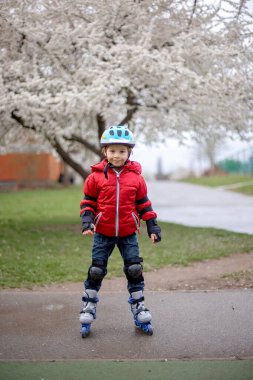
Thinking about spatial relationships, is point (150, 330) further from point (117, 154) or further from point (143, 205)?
point (117, 154)

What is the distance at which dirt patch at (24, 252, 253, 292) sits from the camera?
6.28 m

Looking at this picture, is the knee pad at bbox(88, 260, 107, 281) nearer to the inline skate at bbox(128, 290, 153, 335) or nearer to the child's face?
the inline skate at bbox(128, 290, 153, 335)

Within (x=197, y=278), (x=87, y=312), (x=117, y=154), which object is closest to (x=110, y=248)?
(x=87, y=312)

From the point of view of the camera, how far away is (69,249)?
926 cm

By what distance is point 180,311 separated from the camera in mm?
4902

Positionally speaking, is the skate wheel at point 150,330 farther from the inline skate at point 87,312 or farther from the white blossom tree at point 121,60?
the white blossom tree at point 121,60

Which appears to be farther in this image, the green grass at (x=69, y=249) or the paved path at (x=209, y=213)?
the paved path at (x=209, y=213)

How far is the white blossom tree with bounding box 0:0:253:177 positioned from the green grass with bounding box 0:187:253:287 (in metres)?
2.21

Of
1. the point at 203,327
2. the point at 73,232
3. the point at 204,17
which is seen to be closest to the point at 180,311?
the point at 203,327

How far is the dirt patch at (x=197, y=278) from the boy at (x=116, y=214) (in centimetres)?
185

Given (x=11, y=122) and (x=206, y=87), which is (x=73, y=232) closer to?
(x=11, y=122)

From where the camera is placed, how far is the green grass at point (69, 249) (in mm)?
7162

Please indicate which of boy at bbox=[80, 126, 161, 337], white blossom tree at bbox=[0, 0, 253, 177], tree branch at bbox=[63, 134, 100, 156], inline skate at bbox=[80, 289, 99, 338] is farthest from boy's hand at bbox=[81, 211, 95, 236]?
tree branch at bbox=[63, 134, 100, 156]

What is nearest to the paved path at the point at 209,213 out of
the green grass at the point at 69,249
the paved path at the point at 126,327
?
the green grass at the point at 69,249
